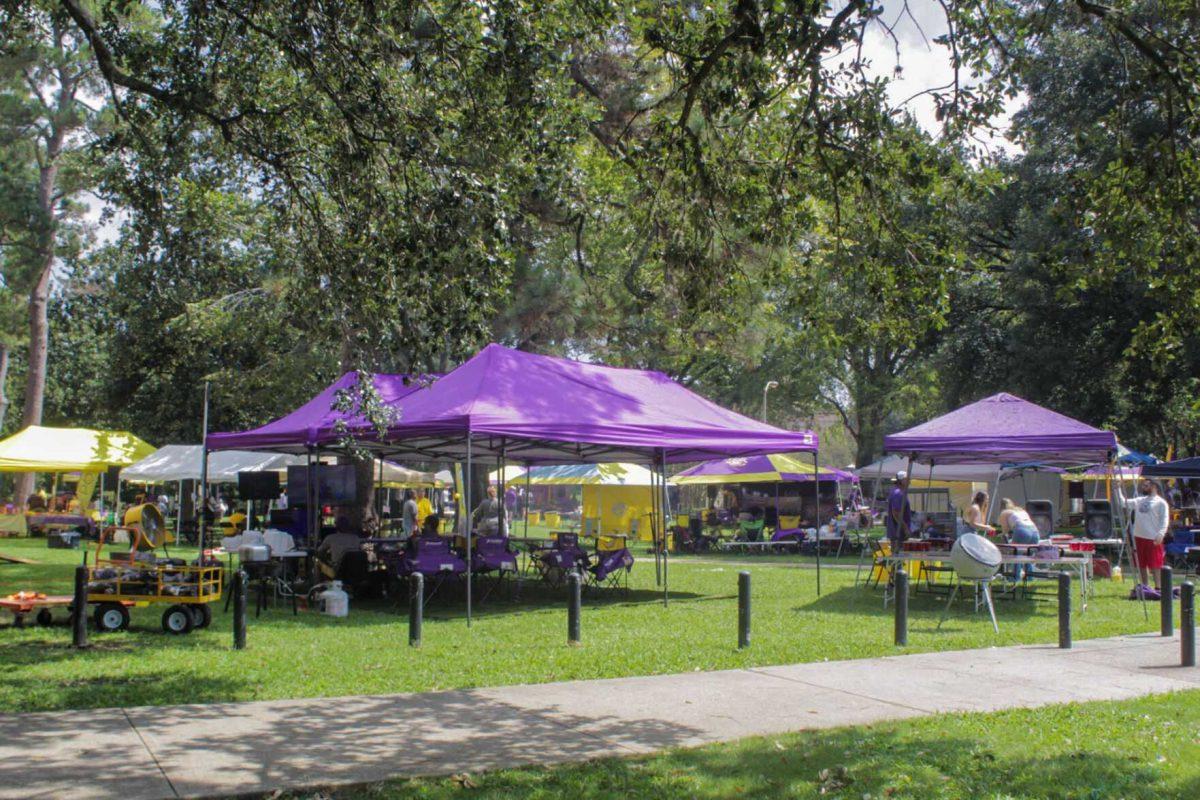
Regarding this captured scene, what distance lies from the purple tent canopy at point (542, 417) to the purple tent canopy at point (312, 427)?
0.02m

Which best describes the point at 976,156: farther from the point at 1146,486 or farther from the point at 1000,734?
the point at 1146,486

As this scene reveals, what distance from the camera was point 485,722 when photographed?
7.60 m

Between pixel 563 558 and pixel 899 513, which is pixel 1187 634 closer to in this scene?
pixel 899 513

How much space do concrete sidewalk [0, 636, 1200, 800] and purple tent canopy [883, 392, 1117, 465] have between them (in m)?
5.27

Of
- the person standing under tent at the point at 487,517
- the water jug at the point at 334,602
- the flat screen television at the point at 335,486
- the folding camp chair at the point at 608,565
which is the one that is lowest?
the water jug at the point at 334,602

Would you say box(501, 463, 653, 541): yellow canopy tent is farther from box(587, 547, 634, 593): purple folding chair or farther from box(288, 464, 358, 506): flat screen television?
box(587, 547, 634, 593): purple folding chair

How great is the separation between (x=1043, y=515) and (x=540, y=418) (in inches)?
420

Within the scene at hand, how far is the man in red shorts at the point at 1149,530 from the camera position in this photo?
1598 centimetres

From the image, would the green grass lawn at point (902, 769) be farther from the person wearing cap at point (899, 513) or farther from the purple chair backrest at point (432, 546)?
the person wearing cap at point (899, 513)

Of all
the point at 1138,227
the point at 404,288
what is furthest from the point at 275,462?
the point at 1138,227

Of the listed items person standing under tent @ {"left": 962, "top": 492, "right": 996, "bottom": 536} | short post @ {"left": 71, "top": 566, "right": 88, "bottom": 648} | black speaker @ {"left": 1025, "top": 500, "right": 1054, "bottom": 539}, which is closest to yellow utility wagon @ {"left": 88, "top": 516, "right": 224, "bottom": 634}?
short post @ {"left": 71, "top": 566, "right": 88, "bottom": 648}

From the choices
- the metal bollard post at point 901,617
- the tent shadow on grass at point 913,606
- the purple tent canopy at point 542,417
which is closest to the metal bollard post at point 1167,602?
the tent shadow on grass at point 913,606

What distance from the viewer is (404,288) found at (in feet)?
35.8

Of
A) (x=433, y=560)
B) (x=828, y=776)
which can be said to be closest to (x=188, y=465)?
(x=433, y=560)
